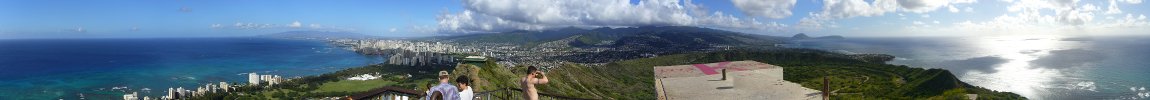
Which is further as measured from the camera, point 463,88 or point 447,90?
point 463,88

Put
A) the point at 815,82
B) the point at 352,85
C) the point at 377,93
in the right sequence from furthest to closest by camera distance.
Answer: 1. the point at 352,85
2. the point at 815,82
3. the point at 377,93

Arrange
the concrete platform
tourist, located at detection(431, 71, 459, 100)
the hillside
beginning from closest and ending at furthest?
tourist, located at detection(431, 71, 459, 100), the concrete platform, the hillside

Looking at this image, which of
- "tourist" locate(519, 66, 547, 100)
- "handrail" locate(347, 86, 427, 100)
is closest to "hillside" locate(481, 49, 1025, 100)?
"tourist" locate(519, 66, 547, 100)

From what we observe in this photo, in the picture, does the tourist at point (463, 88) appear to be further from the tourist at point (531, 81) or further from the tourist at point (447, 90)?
the tourist at point (531, 81)

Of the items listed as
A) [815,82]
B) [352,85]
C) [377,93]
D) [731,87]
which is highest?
[377,93]

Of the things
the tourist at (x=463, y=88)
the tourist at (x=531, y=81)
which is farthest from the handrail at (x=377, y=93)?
the tourist at (x=531, y=81)

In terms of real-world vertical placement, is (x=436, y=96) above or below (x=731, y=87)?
above

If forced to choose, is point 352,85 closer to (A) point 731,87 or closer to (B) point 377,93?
(A) point 731,87

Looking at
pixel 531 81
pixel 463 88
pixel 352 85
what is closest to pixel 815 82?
pixel 352 85

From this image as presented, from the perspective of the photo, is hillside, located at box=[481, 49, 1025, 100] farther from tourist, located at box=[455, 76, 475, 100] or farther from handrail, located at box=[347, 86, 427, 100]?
→ tourist, located at box=[455, 76, 475, 100]
